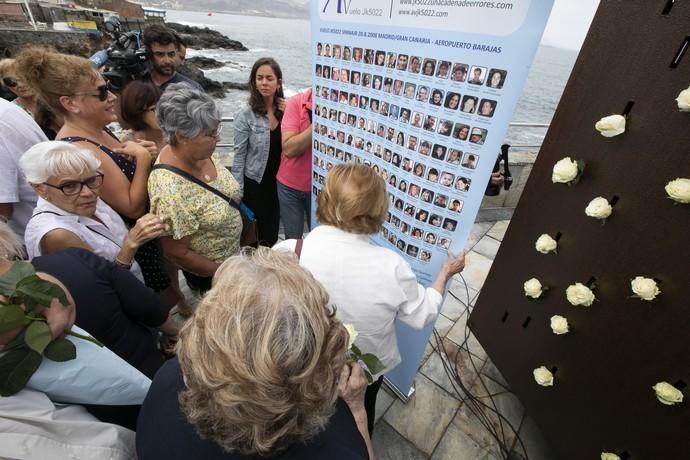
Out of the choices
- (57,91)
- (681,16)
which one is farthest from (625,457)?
(57,91)

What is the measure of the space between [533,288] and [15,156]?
9.20 feet

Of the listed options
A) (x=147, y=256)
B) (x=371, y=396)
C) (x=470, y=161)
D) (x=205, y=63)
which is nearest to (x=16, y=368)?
(x=147, y=256)

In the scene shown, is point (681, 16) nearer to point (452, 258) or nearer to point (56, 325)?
point (452, 258)

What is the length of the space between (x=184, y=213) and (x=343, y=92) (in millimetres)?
1126

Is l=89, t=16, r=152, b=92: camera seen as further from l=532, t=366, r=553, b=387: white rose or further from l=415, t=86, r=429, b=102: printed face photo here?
l=532, t=366, r=553, b=387: white rose

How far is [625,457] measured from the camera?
1.37 metres

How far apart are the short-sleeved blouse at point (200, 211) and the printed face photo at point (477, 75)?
4.58 ft

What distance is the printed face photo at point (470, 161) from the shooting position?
49.5 inches

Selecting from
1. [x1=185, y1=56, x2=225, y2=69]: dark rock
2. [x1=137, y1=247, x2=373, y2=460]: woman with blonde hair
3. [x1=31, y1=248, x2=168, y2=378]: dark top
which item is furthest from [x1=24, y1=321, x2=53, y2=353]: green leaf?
[x1=185, y1=56, x2=225, y2=69]: dark rock

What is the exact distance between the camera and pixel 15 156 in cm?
162

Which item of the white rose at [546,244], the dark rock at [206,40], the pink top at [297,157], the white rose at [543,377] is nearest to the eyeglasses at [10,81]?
the pink top at [297,157]

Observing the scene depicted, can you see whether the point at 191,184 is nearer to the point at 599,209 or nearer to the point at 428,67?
the point at 428,67

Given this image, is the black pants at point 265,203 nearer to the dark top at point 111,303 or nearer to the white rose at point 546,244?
the dark top at point 111,303

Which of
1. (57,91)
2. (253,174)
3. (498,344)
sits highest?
(57,91)
